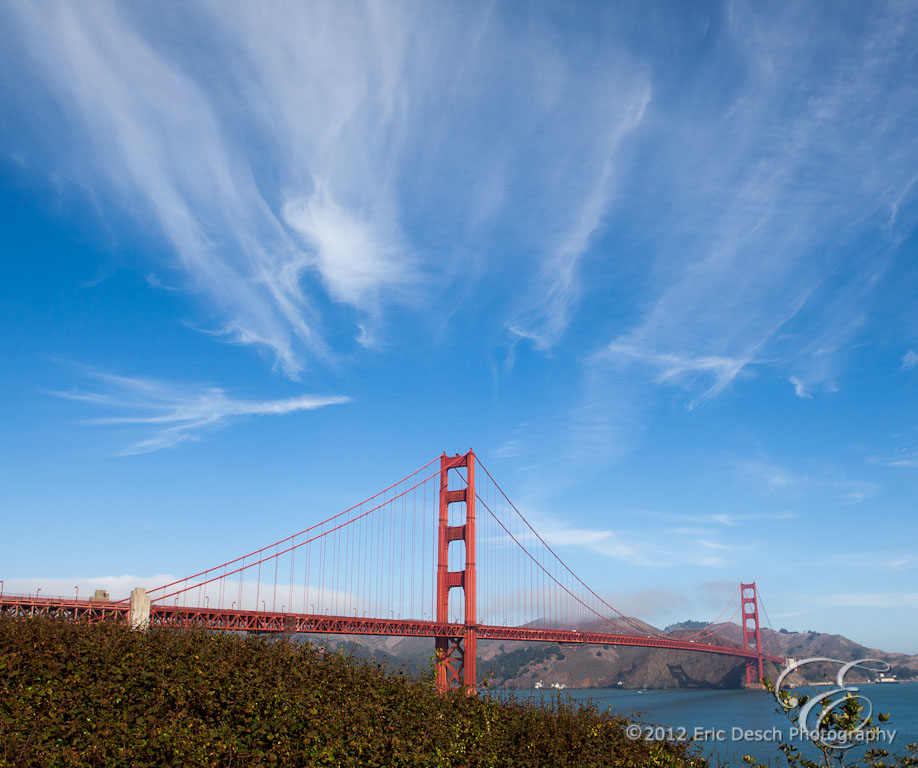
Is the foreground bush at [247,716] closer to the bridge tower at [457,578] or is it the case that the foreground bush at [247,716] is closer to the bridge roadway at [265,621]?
the bridge roadway at [265,621]

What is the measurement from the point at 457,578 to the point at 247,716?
2135 inches

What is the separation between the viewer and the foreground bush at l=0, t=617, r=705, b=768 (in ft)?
41.2

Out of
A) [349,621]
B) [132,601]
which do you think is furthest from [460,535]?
[132,601]

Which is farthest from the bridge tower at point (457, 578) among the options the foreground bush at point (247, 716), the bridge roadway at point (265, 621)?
the foreground bush at point (247, 716)

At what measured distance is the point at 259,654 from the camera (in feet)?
60.4

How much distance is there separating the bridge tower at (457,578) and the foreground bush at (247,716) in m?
43.1

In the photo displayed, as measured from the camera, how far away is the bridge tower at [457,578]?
62.8 metres

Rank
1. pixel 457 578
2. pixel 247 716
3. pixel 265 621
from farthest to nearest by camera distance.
→ pixel 457 578 → pixel 265 621 → pixel 247 716

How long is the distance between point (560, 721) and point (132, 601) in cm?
3766

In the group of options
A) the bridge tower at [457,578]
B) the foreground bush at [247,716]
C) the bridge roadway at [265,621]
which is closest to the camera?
the foreground bush at [247,716]

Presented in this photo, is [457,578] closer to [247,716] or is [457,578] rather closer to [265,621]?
[265,621]

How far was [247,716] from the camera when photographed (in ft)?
46.6

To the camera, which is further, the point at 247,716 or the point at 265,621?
the point at 265,621

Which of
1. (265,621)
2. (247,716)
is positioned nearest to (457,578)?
(265,621)
